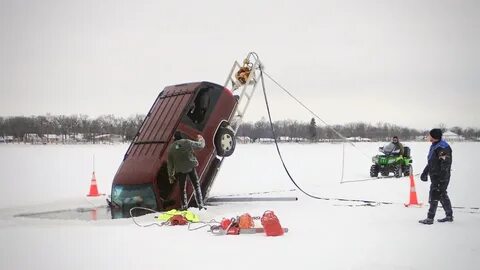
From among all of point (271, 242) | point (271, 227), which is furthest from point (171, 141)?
point (271, 242)

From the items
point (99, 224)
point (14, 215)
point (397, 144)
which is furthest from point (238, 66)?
point (397, 144)

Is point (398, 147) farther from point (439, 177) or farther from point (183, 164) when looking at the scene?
point (183, 164)

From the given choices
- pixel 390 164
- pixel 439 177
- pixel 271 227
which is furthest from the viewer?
pixel 390 164

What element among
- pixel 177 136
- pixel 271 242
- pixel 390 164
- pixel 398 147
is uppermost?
pixel 177 136

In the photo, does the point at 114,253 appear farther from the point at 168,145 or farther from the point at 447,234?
the point at 447,234

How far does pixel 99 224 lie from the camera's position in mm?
8055

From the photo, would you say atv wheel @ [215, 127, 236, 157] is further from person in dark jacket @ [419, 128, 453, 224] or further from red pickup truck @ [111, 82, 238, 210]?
person in dark jacket @ [419, 128, 453, 224]

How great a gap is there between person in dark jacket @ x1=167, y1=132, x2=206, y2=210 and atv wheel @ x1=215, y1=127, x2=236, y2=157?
40.8 inches

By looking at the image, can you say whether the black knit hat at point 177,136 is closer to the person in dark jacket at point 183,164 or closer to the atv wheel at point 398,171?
the person in dark jacket at point 183,164

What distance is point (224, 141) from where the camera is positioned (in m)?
10.6

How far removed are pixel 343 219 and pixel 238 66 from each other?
17.1 ft

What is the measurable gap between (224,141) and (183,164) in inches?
71.4

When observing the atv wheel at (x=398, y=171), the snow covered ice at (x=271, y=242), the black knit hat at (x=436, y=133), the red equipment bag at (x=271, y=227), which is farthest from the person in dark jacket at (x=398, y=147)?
the red equipment bag at (x=271, y=227)

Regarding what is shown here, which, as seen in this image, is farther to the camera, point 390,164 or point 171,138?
point 390,164
